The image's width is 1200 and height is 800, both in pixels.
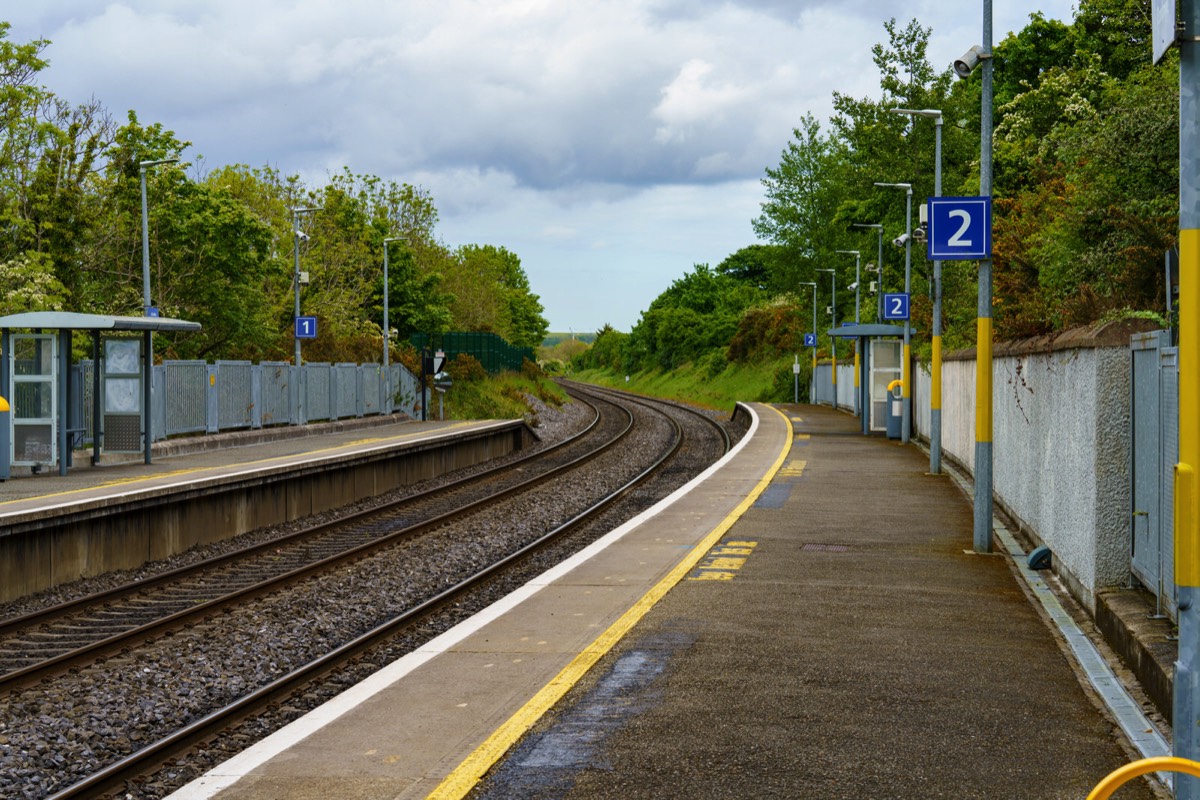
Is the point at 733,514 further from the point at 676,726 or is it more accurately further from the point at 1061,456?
the point at 676,726

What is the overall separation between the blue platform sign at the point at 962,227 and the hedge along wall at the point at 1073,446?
1148 millimetres

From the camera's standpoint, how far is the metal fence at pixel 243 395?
24344 mm

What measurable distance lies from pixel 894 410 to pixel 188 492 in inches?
759

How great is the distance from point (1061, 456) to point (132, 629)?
26.9 feet

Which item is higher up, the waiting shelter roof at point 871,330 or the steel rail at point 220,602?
the waiting shelter roof at point 871,330

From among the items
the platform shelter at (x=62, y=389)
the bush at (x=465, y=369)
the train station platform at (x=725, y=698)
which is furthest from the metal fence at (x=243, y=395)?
the train station platform at (x=725, y=698)

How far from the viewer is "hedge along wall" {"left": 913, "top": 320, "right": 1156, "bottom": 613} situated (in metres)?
9.40

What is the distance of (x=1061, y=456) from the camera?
444 inches

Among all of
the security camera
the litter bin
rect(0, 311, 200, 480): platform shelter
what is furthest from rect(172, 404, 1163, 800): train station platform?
the litter bin

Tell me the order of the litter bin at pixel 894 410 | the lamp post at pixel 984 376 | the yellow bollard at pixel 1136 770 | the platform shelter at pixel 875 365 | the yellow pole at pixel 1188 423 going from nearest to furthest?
the yellow bollard at pixel 1136 770, the yellow pole at pixel 1188 423, the lamp post at pixel 984 376, the litter bin at pixel 894 410, the platform shelter at pixel 875 365

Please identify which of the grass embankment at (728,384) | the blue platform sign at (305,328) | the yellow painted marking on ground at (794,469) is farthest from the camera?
the grass embankment at (728,384)

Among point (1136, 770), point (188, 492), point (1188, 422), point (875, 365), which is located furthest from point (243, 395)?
point (1136, 770)

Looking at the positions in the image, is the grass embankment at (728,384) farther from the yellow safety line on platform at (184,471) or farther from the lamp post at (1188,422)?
the lamp post at (1188,422)

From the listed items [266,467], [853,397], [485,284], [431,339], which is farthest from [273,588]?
[485,284]
